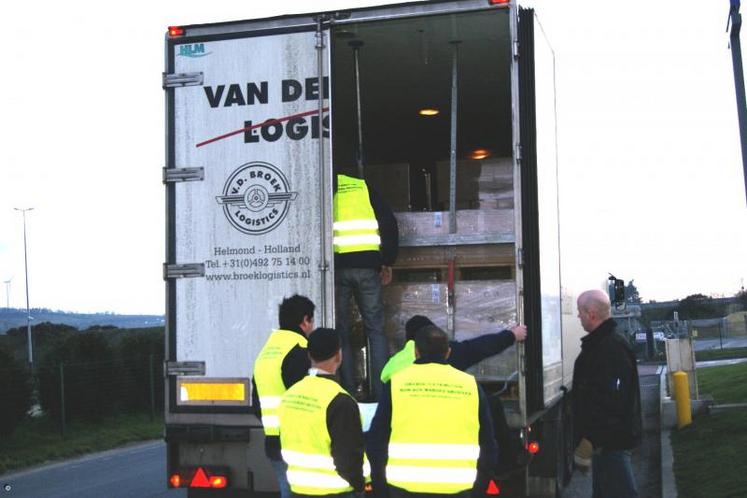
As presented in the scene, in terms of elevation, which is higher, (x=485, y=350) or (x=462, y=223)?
(x=462, y=223)

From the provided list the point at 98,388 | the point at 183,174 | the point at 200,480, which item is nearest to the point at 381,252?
the point at 183,174

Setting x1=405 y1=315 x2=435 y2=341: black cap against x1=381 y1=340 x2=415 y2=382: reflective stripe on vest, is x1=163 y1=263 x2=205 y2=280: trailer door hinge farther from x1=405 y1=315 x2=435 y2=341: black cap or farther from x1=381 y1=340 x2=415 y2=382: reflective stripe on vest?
x1=381 y1=340 x2=415 y2=382: reflective stripe on vest

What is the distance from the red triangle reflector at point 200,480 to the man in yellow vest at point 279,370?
88cm

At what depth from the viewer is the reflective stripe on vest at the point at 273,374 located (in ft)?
19.4

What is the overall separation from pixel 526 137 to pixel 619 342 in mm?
1546

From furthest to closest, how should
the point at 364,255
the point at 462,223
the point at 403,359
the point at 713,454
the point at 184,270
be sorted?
the point at 713,454
the point at 462,223
the point at 364,255
the point at 184,270
the point at 403,359

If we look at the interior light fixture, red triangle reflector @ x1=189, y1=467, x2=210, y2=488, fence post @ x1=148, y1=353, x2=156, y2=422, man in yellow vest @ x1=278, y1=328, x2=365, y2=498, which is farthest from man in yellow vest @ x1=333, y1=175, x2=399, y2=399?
fence post @ x1=148, y1=353, x2=156, y2=422

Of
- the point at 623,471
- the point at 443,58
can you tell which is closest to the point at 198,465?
the point at 623,471

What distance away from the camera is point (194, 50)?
285 inches

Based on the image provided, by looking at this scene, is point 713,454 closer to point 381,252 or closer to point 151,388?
point 381,252

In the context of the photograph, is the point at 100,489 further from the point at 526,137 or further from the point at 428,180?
the point at 526,137

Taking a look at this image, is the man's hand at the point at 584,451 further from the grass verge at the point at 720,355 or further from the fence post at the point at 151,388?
the grass verge at the point at 720,355

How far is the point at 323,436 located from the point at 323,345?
17.2 inches

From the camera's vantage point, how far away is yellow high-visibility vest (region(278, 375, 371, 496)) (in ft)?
15.3
